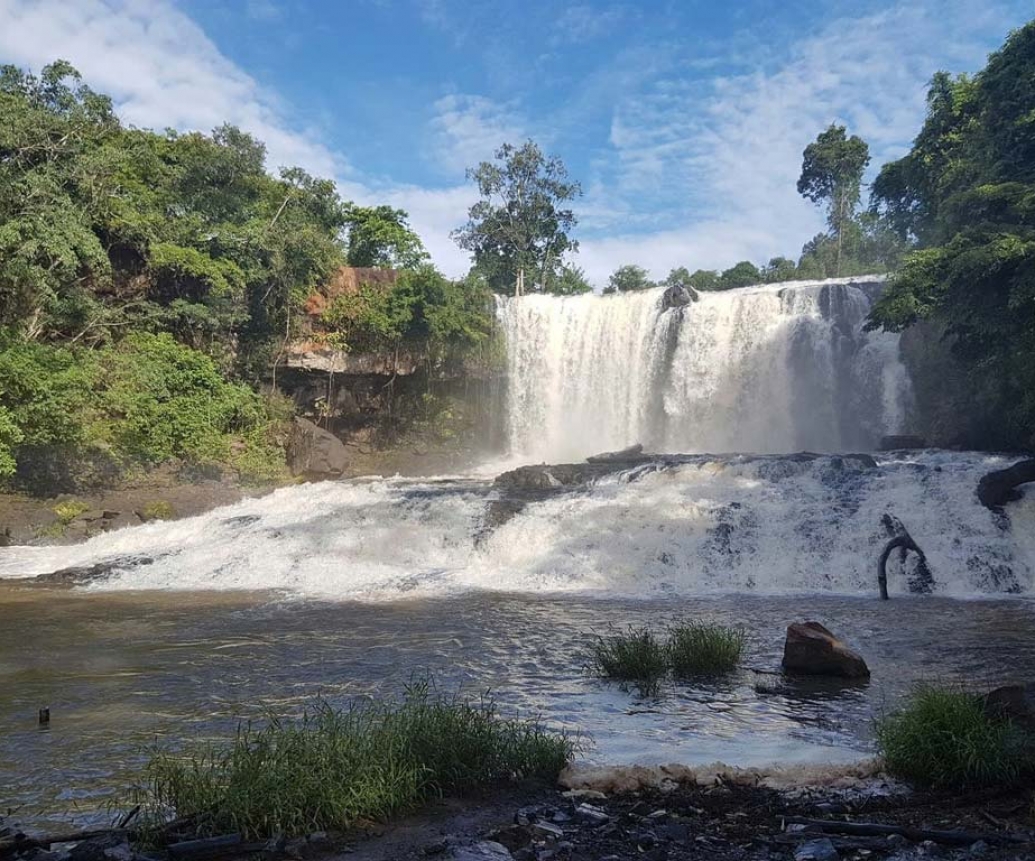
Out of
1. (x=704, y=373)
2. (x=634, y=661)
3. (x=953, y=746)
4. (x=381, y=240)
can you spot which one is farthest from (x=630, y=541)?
(x=381, y=240)

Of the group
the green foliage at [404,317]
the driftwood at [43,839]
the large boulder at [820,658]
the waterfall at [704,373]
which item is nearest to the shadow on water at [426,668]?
the large boulder at [820,658]

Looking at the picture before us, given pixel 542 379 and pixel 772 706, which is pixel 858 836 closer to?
pixel 772 706

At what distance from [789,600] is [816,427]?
18240mm

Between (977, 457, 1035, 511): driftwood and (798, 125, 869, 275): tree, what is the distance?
4680 centimetres

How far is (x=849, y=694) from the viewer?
27.8ft

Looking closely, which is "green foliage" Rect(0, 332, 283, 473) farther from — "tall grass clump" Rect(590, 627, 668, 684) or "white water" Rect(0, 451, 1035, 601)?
"tall grass clump" Rect(590, 627, 668, 684)

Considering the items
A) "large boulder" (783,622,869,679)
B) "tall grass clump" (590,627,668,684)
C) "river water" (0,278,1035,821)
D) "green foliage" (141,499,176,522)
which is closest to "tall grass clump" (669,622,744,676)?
"tall grass clump" (590,627,668,684)

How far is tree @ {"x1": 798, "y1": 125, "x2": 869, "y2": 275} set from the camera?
62156 millimetres

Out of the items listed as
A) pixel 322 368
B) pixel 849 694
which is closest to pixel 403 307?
pixel 322 368

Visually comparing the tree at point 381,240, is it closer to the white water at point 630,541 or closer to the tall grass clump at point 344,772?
the white water at point 630,541

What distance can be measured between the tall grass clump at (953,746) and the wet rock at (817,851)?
1373mm

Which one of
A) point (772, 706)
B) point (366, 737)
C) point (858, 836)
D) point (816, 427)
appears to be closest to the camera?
point (858, 836)

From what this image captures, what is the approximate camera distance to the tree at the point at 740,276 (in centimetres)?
6619

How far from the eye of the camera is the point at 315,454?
96.6 feet
